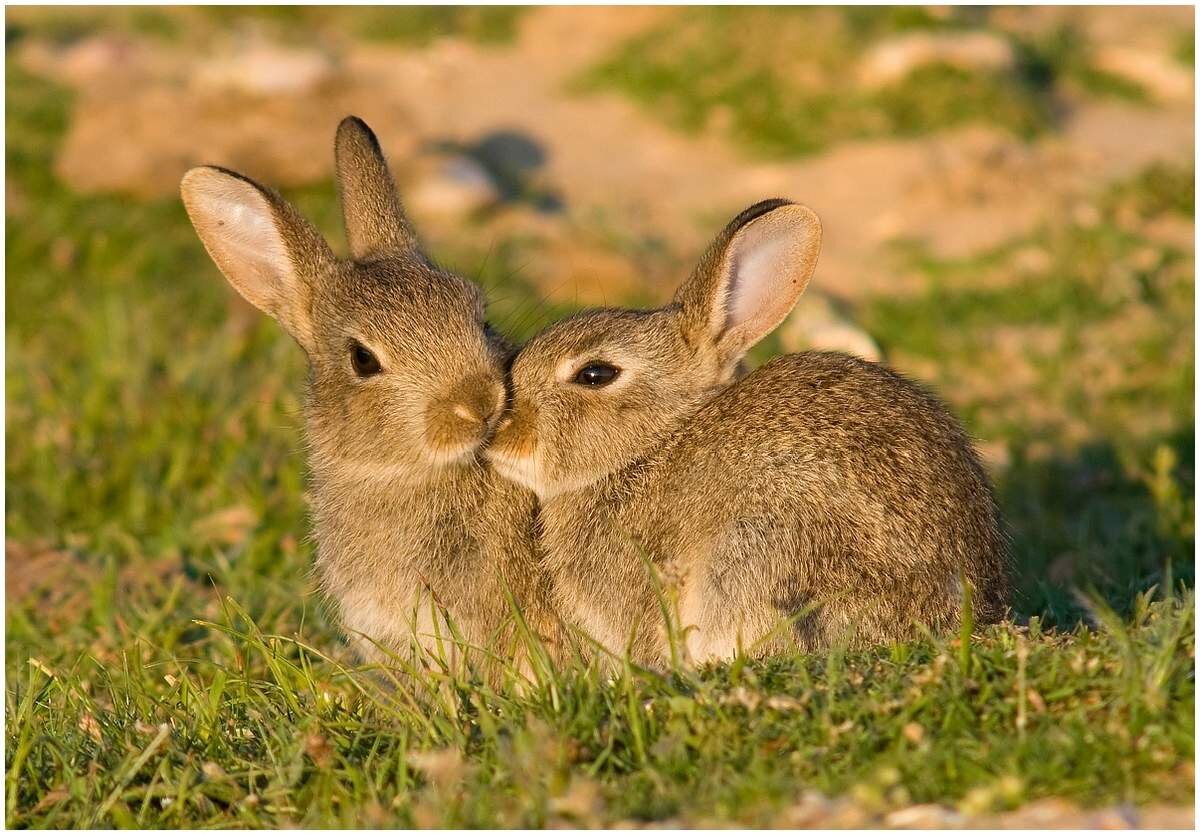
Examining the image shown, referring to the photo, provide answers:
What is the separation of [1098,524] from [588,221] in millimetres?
5309

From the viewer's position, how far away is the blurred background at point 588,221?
21.3ft

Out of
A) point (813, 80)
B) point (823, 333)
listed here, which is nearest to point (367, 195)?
point (823, 333)

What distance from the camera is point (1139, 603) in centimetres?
420

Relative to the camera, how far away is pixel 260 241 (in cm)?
501

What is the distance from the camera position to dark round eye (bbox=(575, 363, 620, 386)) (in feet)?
15.4

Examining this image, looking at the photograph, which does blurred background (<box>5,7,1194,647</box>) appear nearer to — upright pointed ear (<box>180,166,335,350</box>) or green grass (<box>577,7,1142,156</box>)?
green grass (<box>577,7,1142,156</box>)

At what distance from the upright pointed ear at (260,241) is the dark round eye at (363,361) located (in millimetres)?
358

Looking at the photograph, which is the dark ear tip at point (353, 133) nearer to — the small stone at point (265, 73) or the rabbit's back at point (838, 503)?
the rabbit's back at point (838, 503)

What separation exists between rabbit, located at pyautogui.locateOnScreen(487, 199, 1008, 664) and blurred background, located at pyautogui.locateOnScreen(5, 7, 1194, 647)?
902mm

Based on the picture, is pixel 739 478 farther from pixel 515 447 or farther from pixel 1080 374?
pixel 1080 374

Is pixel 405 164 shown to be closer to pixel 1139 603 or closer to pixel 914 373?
pixel 914 373

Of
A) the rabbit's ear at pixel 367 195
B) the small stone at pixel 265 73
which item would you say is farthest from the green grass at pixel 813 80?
the rabbit's ear at pixel 367 195

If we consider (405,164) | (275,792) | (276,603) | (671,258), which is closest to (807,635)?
(275,792)

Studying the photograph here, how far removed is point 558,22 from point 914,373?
7.55 m
